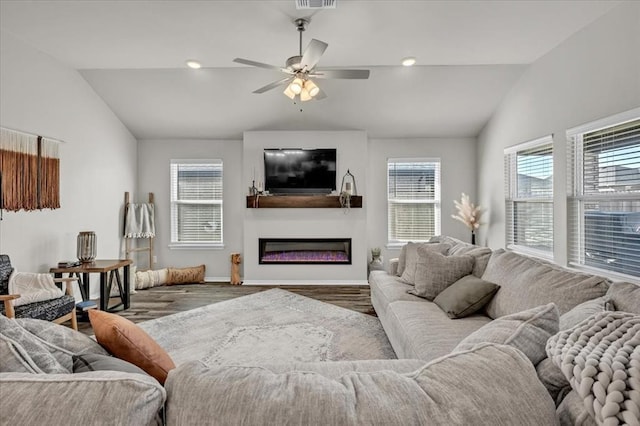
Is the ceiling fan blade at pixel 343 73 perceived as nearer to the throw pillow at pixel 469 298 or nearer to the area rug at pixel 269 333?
the throw pillow at pixel 469 298

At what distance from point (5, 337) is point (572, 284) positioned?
235 centimetres

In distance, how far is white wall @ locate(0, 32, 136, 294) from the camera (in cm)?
333

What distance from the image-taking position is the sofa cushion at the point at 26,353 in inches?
31.6

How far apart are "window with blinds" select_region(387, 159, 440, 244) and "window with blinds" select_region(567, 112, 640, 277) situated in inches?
94.9

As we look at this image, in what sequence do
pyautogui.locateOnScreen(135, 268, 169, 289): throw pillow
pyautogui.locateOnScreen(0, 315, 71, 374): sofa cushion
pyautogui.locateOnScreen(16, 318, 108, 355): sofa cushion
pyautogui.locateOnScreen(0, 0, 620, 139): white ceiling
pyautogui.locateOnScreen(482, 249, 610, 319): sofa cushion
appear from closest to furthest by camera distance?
pyautogui.locateOnScreen(0, 315, 71, 374): sofa cushion
pyautogui.locateOnScreen(16, 318, 108, 355): sofa cushion
pyautogui.locateOnScreen(482, 249, 610, 319): sofa cushion
pyautogui.locateOnScreen(0, 0, 620, 139): white ceiling
pyautogui.locateOnScreen(135, 268, 169, 289): throw pillow

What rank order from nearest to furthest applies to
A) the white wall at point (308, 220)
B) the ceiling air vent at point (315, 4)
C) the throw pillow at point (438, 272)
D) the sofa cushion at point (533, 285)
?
the sofa cushion at point (533, 285), the ceiling air vent at point (315, 4), the throw pillow at point (438, 272), the white wall at point (308, 220)

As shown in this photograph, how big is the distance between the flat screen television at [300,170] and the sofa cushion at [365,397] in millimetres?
4586

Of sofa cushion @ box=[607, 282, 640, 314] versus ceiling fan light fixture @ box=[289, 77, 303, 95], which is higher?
ceiling fan light fixture @ box=[289, 77, 303, 95]

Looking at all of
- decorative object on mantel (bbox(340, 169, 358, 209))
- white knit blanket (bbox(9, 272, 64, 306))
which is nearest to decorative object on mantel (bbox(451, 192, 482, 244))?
decorative object on mantel (bbox(340, 169, 358, 209))

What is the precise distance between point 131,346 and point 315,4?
2.66 metres

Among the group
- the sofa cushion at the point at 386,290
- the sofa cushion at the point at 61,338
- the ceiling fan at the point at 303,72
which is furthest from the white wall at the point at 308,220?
the sofa cushion at the point at 61,338

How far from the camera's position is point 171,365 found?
3.94ft

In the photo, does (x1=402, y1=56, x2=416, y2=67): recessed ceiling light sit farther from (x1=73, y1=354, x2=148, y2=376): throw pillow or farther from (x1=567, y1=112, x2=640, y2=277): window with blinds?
(x1=73, y1=354, x2=148, y2=376): throw pillow

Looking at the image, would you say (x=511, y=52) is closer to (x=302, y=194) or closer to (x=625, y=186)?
(x=625, y=186)
